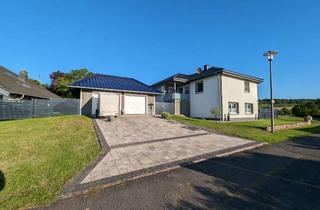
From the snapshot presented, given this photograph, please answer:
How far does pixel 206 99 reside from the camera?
67.0 feet

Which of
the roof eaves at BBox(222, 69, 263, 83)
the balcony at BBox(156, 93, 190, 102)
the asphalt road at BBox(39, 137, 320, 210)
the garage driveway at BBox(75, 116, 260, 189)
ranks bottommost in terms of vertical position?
the asphalt road at BBox(39, 137, 320, 210)

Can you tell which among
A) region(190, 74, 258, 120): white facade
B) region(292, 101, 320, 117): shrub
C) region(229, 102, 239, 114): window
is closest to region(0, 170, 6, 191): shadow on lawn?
region(190, 74, 258, 120): white facade

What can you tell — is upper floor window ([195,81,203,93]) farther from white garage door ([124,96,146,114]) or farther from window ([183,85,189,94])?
white garage door ([124,96,146,114])

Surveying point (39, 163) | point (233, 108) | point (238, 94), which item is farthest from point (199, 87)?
point (39, 163)

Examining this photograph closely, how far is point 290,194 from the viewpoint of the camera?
329cm

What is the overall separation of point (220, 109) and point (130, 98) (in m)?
10.7

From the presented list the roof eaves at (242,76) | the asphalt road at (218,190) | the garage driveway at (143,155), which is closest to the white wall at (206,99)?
the roof eaves at (242,76)

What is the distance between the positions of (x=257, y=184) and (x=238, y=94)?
748 inches

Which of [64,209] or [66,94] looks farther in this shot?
[66,94]

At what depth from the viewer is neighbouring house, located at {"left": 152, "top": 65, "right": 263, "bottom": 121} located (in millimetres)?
18869

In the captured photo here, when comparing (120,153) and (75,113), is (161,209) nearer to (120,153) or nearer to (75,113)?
(120,153)

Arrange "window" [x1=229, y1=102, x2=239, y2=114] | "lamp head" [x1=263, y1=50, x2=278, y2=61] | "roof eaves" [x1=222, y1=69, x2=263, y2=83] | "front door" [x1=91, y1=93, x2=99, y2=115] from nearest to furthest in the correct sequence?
"lamp head" [x1=263, y1=50, x2=278, y2=61] < "front door" [x1=91, y1=93, x2=99, y2=115] < "roof eaves" [x1=222, y1=69, x2=263, y2=83] < "window" [x1=229, y1=102, x2=239, y2=114]

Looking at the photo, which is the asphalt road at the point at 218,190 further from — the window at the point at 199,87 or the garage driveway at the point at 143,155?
the window at the point at 199,87

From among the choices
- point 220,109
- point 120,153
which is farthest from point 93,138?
point 220,109
